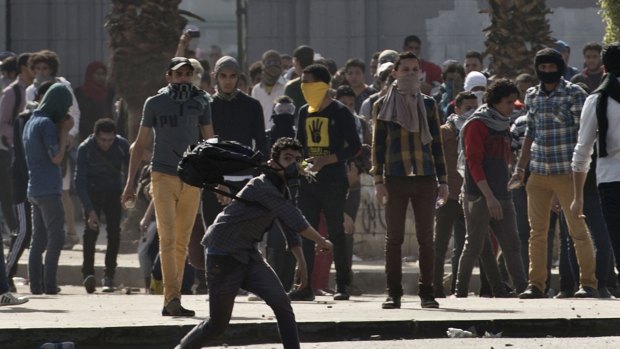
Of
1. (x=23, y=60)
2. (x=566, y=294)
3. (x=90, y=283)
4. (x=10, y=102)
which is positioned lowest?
(x=90, y=283)

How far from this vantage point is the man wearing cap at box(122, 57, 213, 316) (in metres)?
13.5

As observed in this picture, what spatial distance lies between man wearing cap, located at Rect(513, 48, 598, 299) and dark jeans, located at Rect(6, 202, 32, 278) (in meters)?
4.51

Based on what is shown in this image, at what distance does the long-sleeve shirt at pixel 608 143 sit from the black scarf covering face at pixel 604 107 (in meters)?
0.02

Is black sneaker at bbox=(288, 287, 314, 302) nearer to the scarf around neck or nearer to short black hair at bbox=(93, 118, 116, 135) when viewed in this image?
the scarf around neck

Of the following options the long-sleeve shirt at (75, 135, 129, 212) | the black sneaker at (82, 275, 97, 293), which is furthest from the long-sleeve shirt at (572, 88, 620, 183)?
the long-sleeve shirt at (75, 135, 129, 212)

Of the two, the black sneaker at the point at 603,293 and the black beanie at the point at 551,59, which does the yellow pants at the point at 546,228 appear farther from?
the black beanie at the point at 551,59

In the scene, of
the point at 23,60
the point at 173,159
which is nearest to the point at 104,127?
the point at 23,60

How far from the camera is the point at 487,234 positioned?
50.8 feet

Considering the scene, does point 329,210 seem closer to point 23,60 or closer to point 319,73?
point 319,73

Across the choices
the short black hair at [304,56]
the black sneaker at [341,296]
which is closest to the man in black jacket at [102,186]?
the short black hair at [304,56]

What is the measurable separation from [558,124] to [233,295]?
14.8 feet

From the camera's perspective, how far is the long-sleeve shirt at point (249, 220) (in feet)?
36.1

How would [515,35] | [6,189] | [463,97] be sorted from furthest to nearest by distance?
[515,35] < [6,189] < [463,97]

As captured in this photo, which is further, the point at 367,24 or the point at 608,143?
the point at 367,24
